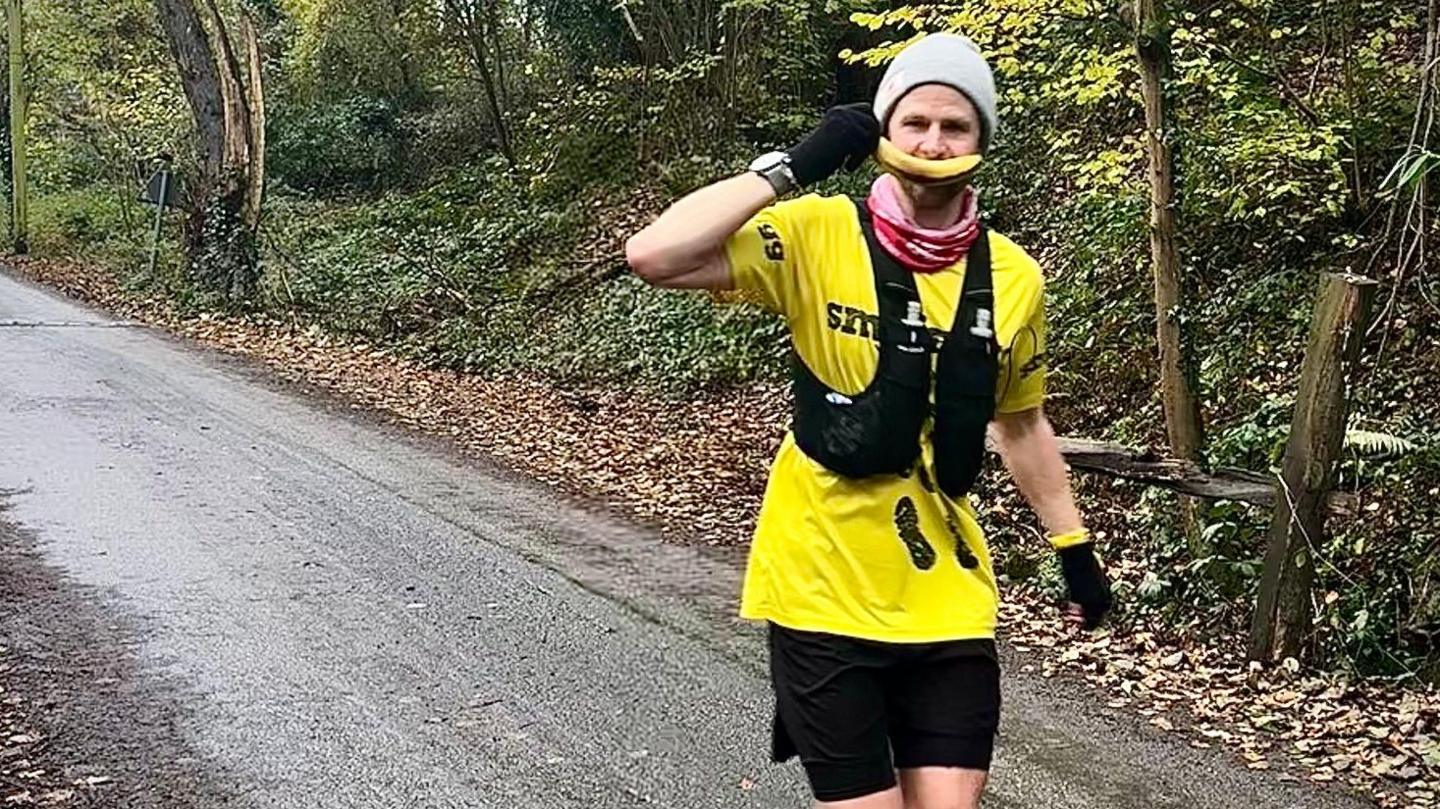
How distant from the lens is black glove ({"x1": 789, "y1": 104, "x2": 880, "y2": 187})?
2611 mm

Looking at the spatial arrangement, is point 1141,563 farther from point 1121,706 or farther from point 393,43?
point 393,43

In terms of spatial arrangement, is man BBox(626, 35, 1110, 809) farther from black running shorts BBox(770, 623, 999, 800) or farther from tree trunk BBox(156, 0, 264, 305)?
tree trunk BBox(156, 0, 264, 305)

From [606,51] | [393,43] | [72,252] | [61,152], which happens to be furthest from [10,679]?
[61,152]

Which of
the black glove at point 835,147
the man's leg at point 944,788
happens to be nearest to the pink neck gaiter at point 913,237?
the black glove at point 835,147

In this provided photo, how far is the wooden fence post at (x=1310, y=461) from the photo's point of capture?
639 cm

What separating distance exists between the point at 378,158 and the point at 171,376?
13453 mm

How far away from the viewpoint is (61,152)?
34.4 meters

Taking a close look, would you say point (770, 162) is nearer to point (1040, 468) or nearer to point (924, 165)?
point (924, 165)

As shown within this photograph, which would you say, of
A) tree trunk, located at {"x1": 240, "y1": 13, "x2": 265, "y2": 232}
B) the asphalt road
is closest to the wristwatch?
the asphalt road

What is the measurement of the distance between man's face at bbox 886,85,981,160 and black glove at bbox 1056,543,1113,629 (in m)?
0.96

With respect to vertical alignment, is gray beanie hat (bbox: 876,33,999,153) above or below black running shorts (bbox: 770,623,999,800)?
above

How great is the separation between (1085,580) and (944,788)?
0.68 m

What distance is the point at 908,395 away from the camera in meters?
2.66

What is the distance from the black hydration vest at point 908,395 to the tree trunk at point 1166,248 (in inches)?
211
